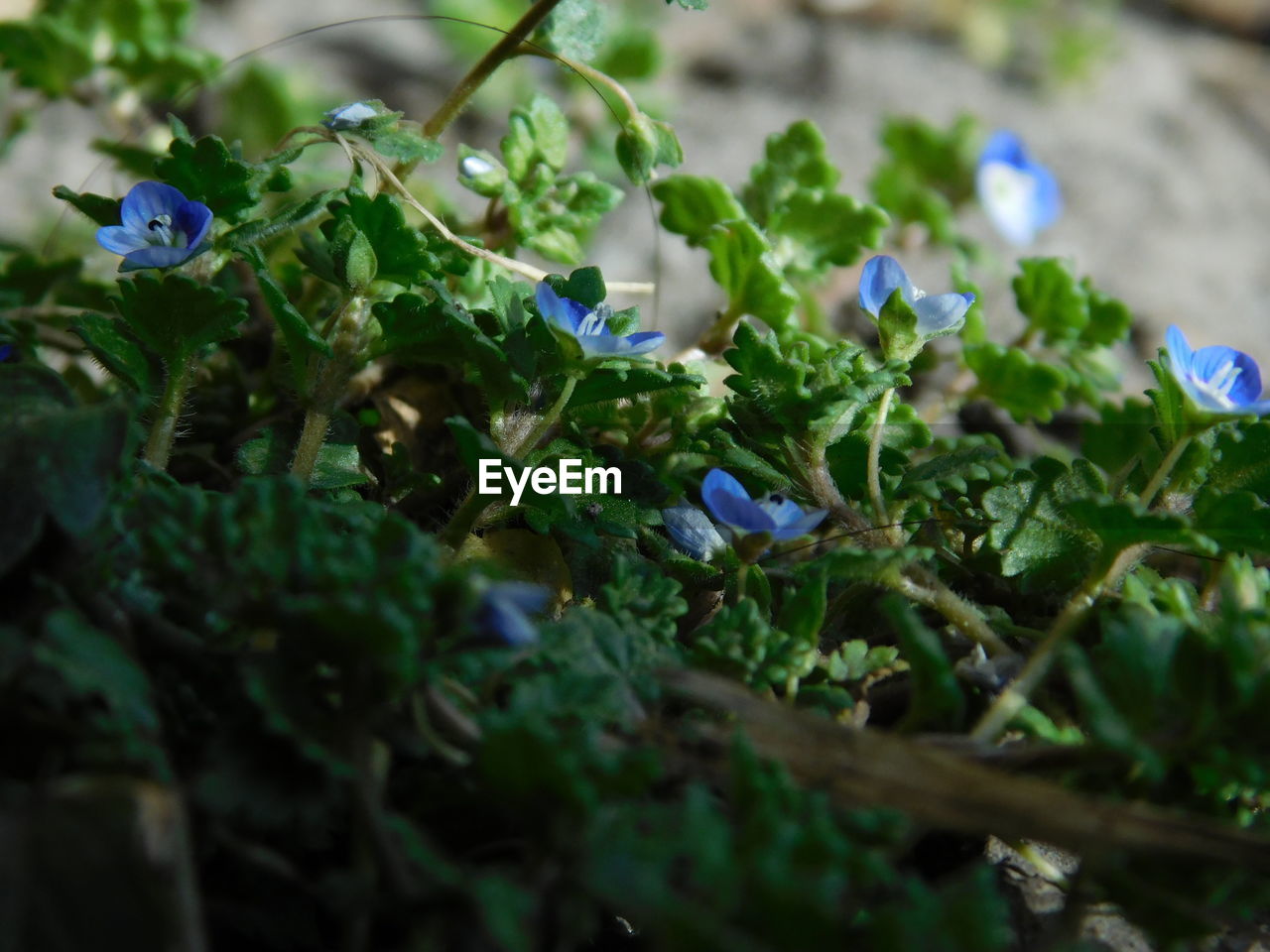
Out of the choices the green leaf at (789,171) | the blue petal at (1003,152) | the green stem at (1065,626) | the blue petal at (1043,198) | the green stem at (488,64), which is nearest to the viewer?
the green stem at (1065,626)

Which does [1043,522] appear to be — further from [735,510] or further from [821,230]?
[821,230]

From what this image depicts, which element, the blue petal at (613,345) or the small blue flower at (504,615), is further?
the blue petal at (613,345)

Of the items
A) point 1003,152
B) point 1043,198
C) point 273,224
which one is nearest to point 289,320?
point 273,224

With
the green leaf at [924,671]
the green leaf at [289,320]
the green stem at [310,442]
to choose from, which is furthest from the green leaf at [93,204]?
the green leaf at [924,671]

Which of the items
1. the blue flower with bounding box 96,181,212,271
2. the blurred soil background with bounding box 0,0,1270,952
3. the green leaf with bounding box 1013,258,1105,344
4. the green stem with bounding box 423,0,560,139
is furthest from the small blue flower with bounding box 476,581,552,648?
the blurred soil background with bounding box 0,0,1270,952

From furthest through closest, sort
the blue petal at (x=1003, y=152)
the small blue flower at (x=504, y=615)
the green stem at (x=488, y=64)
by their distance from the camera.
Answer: the blue petal at (x=1003, y=152), the green stem at (x=488, y=64), the small blue flower at (x=504, y=615)

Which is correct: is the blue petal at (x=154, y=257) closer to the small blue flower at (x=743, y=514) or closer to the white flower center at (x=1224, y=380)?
the small blue flower at (x=743, y=514)

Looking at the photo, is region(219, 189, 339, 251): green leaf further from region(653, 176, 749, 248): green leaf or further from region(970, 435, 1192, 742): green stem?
region(970, 435, 1192, 742): green stem
